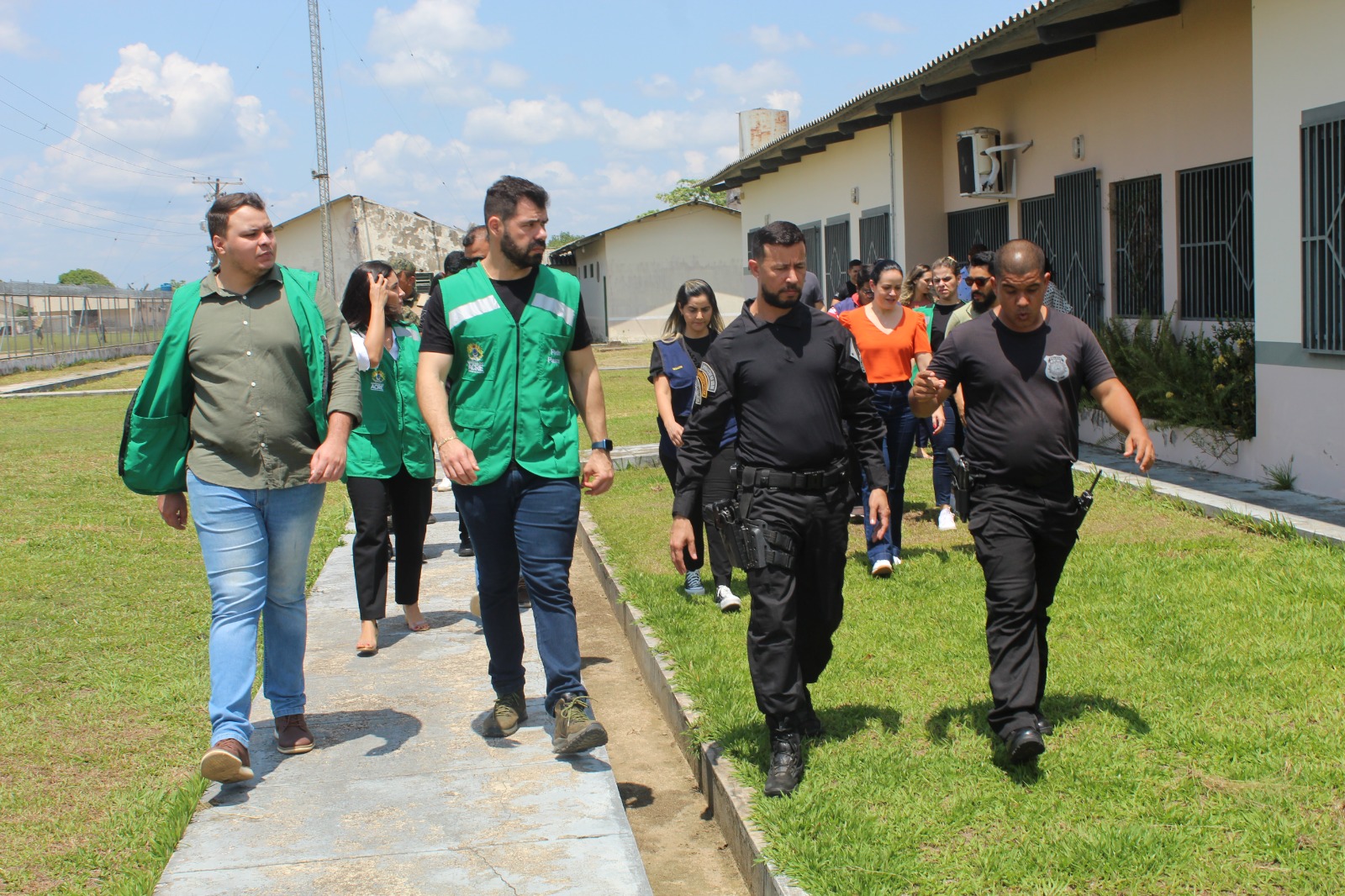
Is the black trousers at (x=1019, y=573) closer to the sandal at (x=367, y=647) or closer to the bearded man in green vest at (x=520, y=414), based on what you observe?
the bearded man in green vest at (x=520, y=414)

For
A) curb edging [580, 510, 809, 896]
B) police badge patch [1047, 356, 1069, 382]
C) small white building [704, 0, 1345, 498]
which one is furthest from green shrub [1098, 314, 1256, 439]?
police badge patch [1047, 356, 1069, 382]

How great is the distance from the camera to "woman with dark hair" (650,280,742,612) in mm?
6973

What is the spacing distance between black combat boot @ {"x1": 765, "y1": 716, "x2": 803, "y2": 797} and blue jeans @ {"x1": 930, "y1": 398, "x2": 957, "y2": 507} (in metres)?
3.86

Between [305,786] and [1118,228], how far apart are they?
36.5 feet

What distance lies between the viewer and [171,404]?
15.4ft

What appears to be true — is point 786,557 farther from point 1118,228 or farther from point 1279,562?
point 1118,228

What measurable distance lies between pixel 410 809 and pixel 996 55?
38.4 feet

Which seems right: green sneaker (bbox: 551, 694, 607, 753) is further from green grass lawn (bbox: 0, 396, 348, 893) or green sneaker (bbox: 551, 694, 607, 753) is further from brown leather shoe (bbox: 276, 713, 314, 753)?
green grass lawn (bbox: 0, 396, 348, 893)

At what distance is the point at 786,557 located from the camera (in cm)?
448

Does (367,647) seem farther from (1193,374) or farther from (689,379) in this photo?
(1193,374)

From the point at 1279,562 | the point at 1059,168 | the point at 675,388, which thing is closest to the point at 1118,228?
the point at 1059,168

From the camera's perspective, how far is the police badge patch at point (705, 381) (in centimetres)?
471

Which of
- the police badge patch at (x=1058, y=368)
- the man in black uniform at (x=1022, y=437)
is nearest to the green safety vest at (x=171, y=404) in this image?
the man in black uniform at (x=1022, y=437)

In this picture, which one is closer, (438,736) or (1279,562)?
(438,736)
